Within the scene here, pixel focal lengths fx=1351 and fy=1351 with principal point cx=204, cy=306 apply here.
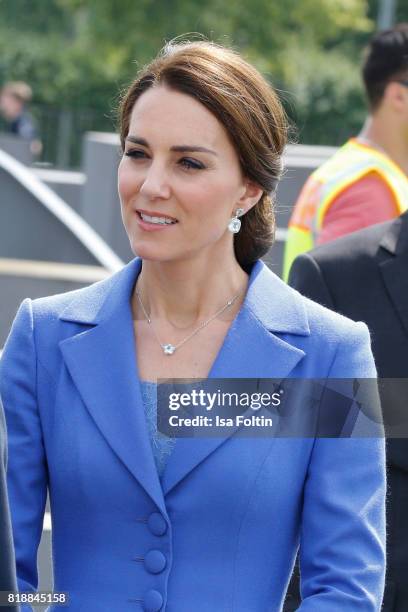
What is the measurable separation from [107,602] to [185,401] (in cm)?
40

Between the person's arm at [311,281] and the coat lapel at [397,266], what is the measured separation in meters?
0.15

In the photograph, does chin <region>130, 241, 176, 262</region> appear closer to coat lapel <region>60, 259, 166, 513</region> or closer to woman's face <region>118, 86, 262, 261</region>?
woman's face <region>118, 86, 262, 261</region>

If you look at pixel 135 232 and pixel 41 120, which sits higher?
pixel 41 120

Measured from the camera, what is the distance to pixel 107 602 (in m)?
2.46

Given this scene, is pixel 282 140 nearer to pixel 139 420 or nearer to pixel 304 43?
pixel 139 420

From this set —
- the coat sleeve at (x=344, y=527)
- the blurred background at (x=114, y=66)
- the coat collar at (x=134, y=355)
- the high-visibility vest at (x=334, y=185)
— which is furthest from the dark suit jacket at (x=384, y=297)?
the blurred background at (x=114, y=66)

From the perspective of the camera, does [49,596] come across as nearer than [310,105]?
Yes

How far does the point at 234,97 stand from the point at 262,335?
1.53ft

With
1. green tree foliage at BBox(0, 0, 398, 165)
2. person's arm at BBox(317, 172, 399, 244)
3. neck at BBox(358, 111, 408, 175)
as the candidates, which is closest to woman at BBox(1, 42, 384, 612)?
person's arm at BBox(317, 172, 399, 244)

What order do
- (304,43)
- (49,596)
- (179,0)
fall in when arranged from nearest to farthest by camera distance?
(49,596)
(179,0)
(304,43)

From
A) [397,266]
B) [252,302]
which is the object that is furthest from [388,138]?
[252,302]

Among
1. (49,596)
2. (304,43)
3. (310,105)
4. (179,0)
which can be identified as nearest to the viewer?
(49,596)

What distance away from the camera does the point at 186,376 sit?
2613 millimetres

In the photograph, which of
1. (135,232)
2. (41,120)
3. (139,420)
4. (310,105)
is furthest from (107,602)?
(310,105)
